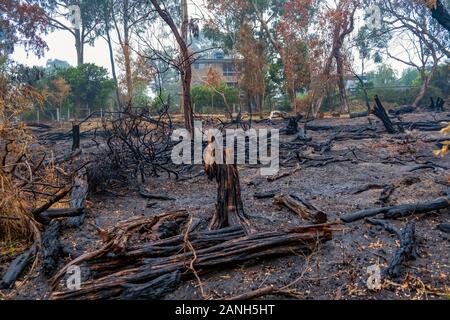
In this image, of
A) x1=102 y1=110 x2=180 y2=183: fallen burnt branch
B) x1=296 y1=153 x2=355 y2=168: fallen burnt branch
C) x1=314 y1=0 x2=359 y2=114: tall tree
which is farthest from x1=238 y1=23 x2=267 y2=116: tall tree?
x1=102 y1=110 x2=180 y2=183: fallen burnt branch

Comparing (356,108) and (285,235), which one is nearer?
(285,235)

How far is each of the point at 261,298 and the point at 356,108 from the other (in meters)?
22.9

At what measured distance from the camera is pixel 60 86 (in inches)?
787

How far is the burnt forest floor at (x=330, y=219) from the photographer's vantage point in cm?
262

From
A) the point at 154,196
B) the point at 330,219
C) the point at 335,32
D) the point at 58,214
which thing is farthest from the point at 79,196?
the point at 335,32

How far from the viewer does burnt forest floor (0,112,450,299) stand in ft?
8.61

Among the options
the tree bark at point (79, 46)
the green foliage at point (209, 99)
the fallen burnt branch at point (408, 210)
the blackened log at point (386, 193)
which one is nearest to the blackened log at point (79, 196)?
the fallen burnt branch at point (408, 210)

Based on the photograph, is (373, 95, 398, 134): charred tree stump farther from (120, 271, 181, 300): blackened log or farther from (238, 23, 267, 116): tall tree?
(238, 23, 267, 116): tall tree

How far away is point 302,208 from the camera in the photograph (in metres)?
4.03

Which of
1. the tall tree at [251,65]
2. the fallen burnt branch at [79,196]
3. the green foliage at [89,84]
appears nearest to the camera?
the fallen burnt branch at [79,196]

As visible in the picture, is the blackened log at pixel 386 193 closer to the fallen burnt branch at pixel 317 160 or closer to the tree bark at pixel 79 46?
the fallen burnt branch at pixel 317 160

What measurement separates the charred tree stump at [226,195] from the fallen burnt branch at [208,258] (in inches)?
23.7

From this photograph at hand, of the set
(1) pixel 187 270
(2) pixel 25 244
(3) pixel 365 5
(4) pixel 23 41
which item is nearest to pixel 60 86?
(4) pixel 23 41

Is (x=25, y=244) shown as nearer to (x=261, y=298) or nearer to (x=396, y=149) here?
(x=261, y=298)
